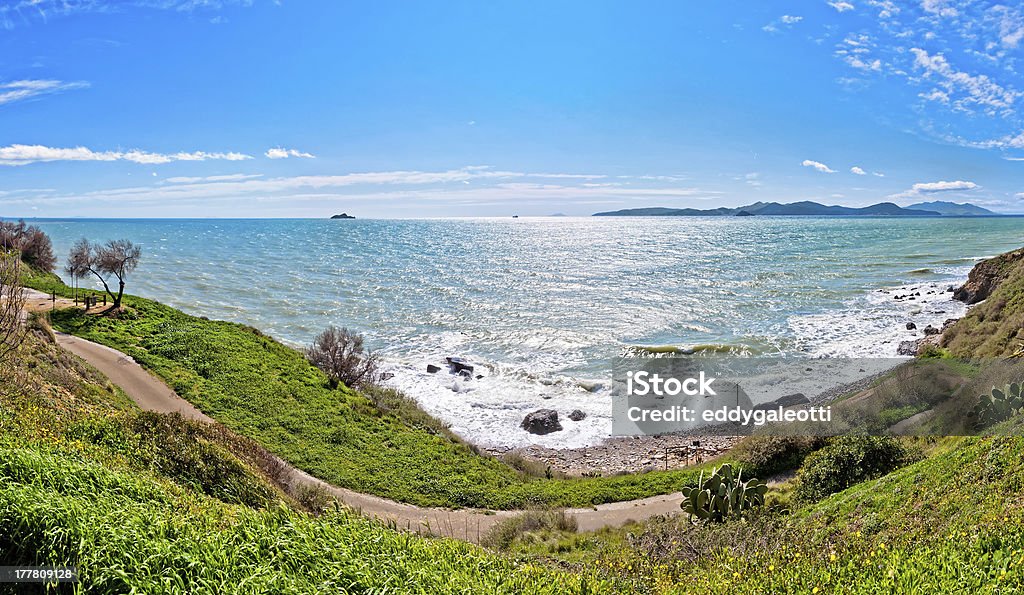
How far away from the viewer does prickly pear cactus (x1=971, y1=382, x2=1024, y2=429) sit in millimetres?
12639

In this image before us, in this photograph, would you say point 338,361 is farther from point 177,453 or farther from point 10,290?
point 10,290

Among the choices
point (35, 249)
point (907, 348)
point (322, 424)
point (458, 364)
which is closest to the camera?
point (322, 424)

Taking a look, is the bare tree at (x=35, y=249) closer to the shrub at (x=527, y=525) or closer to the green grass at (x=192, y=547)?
the shrub at (x=527, y=525)

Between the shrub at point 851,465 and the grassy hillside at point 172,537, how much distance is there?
364 inches

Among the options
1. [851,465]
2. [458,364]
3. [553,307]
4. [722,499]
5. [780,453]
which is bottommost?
[458,364]

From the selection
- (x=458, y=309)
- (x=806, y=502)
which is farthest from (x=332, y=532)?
(x=458, y=309)

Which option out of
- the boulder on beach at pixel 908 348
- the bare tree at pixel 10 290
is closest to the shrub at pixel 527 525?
the bare tree at pixel 10 290

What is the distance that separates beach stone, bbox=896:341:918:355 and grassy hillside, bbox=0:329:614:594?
34741 mm

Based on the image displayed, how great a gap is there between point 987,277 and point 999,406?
42.6 meters

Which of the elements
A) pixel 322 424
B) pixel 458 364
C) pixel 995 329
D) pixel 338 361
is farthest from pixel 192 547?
pixel 995 329

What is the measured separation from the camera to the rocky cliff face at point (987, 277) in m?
43.0

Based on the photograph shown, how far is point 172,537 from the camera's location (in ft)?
16.5

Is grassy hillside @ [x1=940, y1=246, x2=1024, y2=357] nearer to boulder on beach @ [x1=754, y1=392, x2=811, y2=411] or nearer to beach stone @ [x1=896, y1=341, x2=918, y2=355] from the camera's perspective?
beach stone @ [x1=896, y1=341, x2=918, y2=355]

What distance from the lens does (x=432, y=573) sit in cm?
540
